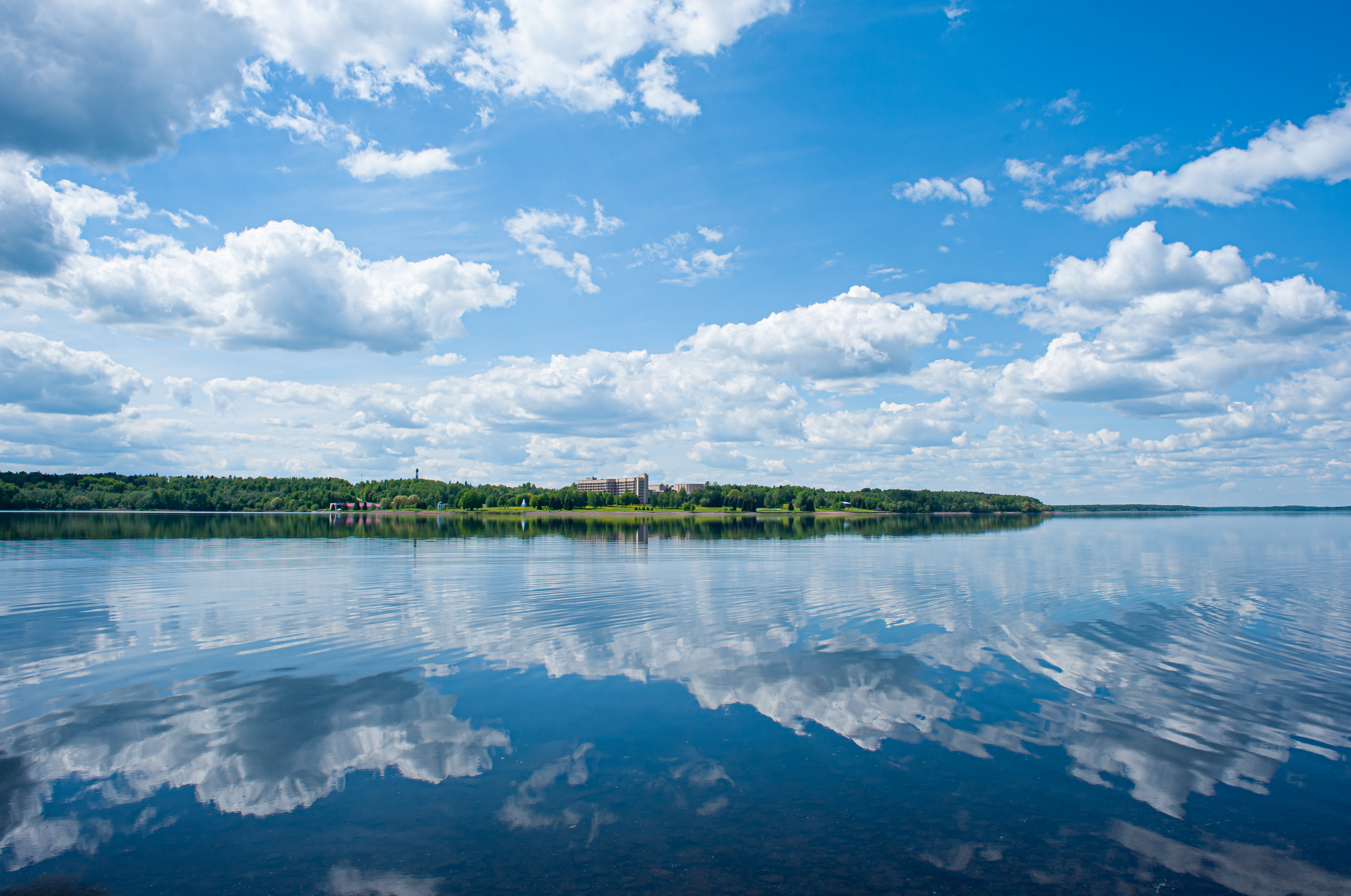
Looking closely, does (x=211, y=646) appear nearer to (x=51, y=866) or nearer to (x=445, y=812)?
(x=51, y=866)

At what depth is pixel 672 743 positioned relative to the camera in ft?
45.3

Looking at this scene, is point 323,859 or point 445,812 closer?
point 323,859

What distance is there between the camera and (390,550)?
63.6m

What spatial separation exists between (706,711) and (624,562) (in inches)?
1465

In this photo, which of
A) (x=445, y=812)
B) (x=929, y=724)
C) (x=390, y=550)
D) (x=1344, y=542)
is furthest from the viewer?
(x=1344, y=542)

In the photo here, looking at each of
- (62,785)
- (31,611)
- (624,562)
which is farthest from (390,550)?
(62,785)

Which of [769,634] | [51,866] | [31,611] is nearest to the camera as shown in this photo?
A: [51,866]

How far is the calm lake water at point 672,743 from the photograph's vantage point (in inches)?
371

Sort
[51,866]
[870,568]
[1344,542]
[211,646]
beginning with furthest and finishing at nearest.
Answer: [1344,542] < [870,568] < [211,646] < [51,866]

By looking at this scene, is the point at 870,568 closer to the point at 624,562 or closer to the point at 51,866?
the point at 624,562

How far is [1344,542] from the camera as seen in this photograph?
8188 centimetres

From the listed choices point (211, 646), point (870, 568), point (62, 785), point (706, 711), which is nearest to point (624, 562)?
point (870, 568)

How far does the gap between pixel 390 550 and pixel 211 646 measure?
4357 centimetres

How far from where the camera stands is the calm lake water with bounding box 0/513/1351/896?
9.41 metres
